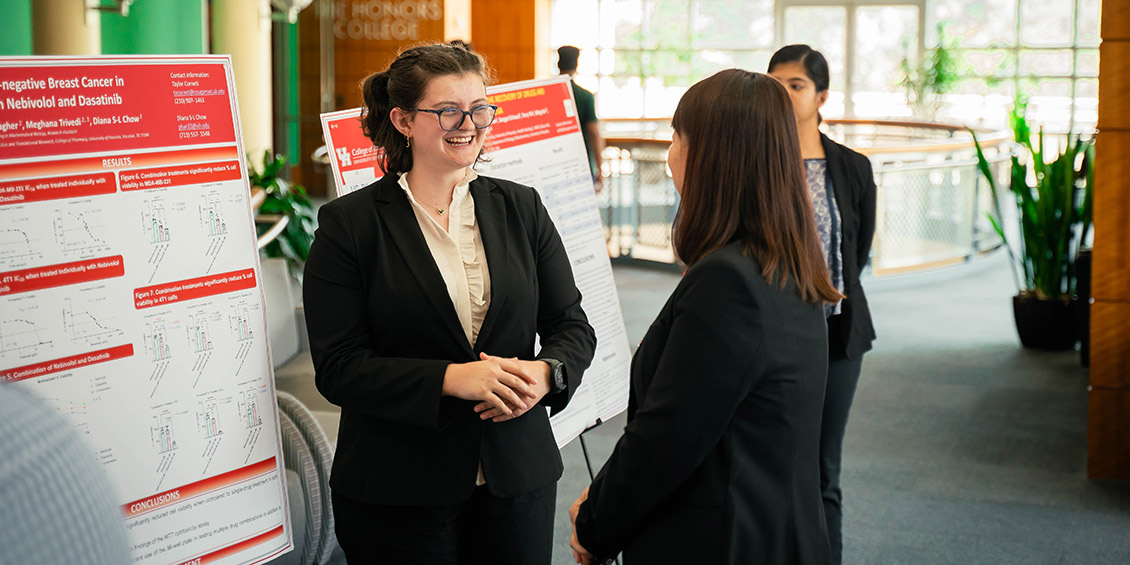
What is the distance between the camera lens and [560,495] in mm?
3930

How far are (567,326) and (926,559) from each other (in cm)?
198

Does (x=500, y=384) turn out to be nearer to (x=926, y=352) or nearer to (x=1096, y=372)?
(x=1096, y=372)

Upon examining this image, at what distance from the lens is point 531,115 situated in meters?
2.84

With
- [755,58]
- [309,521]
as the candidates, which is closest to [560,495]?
[309,521]

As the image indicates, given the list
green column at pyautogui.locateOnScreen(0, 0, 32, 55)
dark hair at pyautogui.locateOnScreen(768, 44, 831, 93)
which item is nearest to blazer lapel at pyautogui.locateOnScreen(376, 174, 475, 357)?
dark hair at pyautogui.locateOnScreen(768, 44, 831, 93)

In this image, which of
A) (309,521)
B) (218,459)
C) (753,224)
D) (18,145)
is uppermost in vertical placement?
(18,145)

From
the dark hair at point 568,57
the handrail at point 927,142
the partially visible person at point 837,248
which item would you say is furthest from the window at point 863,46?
the partially visible person at point 837,248

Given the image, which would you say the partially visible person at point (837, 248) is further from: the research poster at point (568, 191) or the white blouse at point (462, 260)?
the white blouse at point (462, 260)

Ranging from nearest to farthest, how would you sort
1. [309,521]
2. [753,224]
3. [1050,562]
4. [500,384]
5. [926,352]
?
[753,224] → [500,384] → [309,521] → [1050,562] → [926,352]
